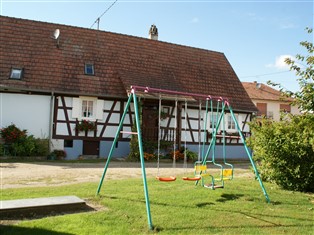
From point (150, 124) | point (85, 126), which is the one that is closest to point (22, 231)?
point (85, 126)

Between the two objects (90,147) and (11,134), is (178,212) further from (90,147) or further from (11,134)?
(90,147)

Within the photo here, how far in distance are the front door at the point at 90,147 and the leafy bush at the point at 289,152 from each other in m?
9.44

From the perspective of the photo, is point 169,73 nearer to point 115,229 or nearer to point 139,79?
point 139,79

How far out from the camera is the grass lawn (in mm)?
5410

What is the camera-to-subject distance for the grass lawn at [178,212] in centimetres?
541

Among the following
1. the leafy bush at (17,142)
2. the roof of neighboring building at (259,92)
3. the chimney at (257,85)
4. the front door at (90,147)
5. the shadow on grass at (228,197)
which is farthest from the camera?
the chimney at (257,85)

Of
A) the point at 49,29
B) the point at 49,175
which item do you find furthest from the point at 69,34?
the point at 49,175

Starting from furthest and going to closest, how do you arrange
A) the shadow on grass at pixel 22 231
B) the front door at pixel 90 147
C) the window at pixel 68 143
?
the front door at pixel 90 147 < the window at pixel 68 143 < the shadow on grass at pixel 22 231

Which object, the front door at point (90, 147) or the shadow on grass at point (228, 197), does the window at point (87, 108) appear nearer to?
the front door at point (90, 147)

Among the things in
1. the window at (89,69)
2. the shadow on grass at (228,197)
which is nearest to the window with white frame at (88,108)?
the window at (89,69)

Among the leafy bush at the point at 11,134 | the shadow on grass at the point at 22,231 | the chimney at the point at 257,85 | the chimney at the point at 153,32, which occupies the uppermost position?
the chimney at the point at 153,32

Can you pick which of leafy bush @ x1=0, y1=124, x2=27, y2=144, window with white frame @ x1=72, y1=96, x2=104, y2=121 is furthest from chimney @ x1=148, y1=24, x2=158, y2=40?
leafy bush @ x1=0, y1=124, x2=27, y2=144

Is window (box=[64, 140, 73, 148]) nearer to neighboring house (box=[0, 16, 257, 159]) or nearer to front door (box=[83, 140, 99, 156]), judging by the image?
neighboring house (box=[0, 16, 257, 159])

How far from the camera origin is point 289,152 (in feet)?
30.8
